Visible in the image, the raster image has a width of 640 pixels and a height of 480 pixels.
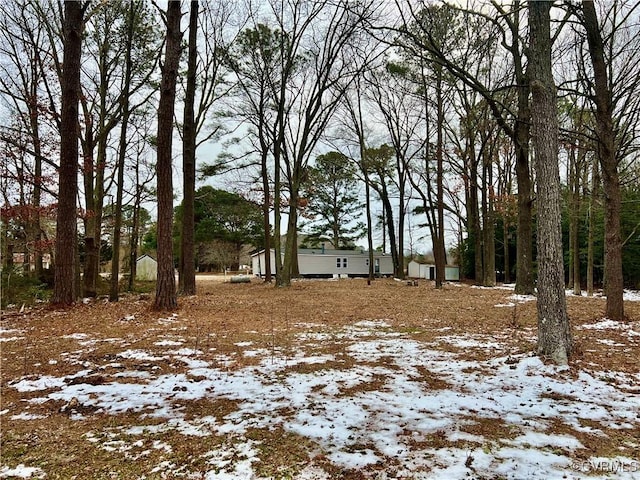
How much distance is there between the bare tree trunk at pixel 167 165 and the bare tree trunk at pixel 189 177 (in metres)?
3.40

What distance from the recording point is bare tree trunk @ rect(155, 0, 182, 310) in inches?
303

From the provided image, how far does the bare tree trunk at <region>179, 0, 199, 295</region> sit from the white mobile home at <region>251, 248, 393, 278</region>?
17.1 meters

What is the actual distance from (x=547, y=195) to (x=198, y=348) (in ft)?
14.2

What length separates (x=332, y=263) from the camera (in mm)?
30625

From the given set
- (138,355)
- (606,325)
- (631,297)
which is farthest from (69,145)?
(631,297)

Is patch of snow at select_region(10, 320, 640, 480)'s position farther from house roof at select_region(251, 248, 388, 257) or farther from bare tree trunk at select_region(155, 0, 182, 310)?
house roof at select_region(251, 248, 388, 257)

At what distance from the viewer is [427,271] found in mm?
31219

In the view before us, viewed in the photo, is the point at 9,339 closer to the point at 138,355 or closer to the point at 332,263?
the point at 138,355

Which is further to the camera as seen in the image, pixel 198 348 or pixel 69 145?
pixel 69 145

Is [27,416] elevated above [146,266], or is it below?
below

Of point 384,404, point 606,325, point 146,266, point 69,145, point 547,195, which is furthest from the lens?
point 146,266

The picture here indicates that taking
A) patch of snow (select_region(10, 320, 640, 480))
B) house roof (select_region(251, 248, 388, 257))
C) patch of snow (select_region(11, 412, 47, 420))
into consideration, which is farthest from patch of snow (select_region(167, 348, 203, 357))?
house roof (select_region(251, 248, 388, 257))

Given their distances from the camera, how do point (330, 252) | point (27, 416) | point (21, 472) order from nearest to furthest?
point (21, 472)
point (27, 416)
point (330, 252)

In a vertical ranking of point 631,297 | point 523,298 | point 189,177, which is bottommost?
point 631,297
